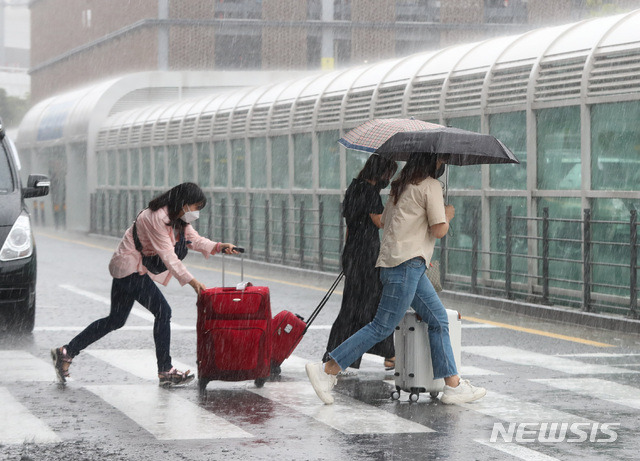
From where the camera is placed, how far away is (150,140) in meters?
32.1

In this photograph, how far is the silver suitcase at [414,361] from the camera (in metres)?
8.30

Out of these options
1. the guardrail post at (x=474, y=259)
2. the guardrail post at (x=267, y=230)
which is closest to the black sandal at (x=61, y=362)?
the guardrail post at (x=474, y=259)

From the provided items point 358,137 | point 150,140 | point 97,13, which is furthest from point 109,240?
point 97,13

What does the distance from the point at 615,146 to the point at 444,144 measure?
6.24 metres

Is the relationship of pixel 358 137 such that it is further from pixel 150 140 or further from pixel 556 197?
pixel 150 140

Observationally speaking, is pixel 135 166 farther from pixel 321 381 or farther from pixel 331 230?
pixel 321 381

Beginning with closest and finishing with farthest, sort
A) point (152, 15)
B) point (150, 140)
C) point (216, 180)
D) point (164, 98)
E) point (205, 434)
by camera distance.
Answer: point (205, 434) → point (216, 180) → point (150, 140) → point (164, 98) → point (152, 15)

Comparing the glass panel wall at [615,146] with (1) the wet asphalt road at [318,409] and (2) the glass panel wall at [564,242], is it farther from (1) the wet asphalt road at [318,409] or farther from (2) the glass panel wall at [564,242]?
(1) the wet asphalt road at [318,409]

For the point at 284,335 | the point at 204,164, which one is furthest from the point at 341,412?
the point at 204,164

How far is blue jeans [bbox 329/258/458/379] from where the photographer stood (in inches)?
318

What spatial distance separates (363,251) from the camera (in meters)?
9.23

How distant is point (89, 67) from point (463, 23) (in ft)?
69.7

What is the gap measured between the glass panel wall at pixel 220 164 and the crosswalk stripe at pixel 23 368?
15715 millimetres

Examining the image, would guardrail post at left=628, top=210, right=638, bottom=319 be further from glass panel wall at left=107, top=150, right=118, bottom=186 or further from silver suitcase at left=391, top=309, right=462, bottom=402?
glass panel wall at left=107, top=150, right=118, bottom=186
